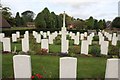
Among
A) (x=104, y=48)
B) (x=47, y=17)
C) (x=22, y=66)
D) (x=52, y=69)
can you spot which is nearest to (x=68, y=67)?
(x=22, y=66)

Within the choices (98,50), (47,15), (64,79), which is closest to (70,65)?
(64,79)

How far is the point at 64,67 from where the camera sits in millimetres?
7547

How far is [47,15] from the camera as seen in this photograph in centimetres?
4019

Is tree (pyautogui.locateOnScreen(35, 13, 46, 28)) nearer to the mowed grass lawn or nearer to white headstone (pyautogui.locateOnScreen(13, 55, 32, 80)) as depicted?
the mowed grass lawn

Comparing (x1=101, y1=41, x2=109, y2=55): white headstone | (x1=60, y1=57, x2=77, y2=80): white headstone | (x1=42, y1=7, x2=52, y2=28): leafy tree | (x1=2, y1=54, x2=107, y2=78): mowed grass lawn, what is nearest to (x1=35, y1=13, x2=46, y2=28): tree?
(x1=42, y1=7, x2=52, y2=28): leafy tree

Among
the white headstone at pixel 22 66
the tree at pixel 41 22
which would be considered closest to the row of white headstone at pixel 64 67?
the white headstone at pixel 22 66

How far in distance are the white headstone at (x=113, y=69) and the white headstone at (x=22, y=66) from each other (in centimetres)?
250

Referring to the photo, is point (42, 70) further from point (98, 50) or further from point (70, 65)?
point (98, 50)

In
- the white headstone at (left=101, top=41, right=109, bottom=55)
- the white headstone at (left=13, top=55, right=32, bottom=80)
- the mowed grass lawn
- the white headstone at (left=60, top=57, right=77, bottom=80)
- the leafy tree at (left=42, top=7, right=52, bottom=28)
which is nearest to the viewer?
the white headstone at (left=60, top=57, right=77, bottom=80)

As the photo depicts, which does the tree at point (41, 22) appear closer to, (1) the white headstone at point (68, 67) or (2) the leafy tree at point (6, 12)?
(2) the leafy tree at point (6, 12)

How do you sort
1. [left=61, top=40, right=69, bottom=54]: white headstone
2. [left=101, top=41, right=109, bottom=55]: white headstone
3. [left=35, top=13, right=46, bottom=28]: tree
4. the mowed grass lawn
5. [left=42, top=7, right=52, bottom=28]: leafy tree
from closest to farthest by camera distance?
the mowed grass lawn
[left=101, top=41, right=109, bottom=55]: white headstone
[left=61, top=40, right=69, bottom=54]: white headstone
[left=35, top=13, right=46, bottom=28]: tree
[left=42, top=7, right=52, bottom=28]: leafy tree

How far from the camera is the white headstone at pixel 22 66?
763 centimetres

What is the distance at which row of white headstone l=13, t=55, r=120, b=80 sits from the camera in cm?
748

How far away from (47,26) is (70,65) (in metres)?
33.4
